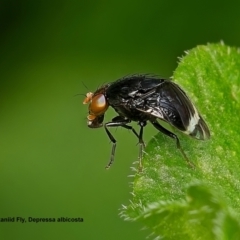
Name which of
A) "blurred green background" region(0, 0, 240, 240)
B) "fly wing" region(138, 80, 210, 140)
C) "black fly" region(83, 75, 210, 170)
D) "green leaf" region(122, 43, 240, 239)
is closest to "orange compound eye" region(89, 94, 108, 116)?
"black fly" region(83, 75, 210, 170)

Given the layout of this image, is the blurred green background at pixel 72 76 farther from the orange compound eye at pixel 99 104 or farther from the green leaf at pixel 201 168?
the green leaf at pixel 201 168

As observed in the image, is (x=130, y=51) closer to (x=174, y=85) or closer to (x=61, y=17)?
(x=61, y=17)

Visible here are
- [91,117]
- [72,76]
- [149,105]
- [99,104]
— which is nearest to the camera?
[149,105]

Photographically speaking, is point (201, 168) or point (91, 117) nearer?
point (201, 168)

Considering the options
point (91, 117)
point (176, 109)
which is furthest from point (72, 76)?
point (176, 109)

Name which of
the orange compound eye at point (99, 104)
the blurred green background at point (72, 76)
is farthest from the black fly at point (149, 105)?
the blurred green background at point (72, 76)

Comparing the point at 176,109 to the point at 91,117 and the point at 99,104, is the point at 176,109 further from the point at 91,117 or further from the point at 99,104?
the point at 91,117

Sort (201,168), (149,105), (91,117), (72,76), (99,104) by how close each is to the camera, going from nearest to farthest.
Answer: (201,168)
(149,105)
(99,104)
(91,117)
(72,76)

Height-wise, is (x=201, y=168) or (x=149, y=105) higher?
(x=149, y=105)
